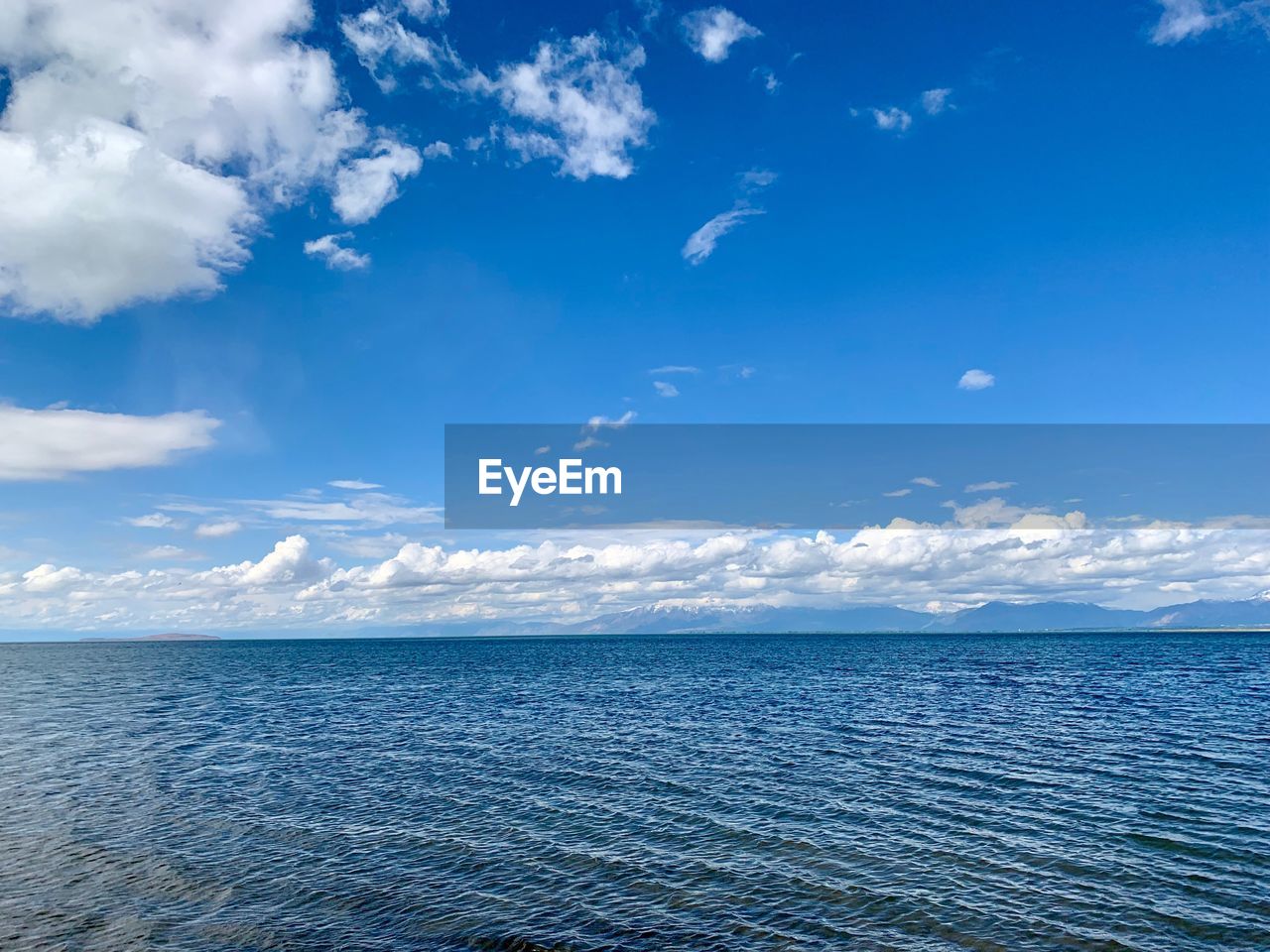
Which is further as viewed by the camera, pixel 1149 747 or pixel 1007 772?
pixel 1149 747

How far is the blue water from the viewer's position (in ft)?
67.6

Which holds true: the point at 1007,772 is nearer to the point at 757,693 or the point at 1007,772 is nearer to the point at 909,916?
the point at 909,916

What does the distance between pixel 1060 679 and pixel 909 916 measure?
88.2 meters

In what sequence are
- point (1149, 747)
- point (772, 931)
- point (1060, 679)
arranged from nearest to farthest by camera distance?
point (772, 931)
point (1149, 747)
point (1060, 679)

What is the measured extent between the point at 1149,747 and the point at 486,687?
72711 millimetres

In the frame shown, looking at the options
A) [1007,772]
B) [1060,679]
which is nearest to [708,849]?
[1007,772]

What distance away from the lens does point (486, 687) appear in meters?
95.4

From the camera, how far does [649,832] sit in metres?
28.6

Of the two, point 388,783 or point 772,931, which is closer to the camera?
point 772,931

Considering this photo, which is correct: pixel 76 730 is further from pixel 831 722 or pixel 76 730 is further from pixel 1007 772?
pixel 1007 772

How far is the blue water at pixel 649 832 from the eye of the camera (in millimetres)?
20594

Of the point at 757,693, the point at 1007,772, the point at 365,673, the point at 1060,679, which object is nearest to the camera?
the point at 1007,772

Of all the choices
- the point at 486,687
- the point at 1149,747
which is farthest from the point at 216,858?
the point at 486,687

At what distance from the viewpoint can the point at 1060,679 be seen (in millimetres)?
→ 94250
